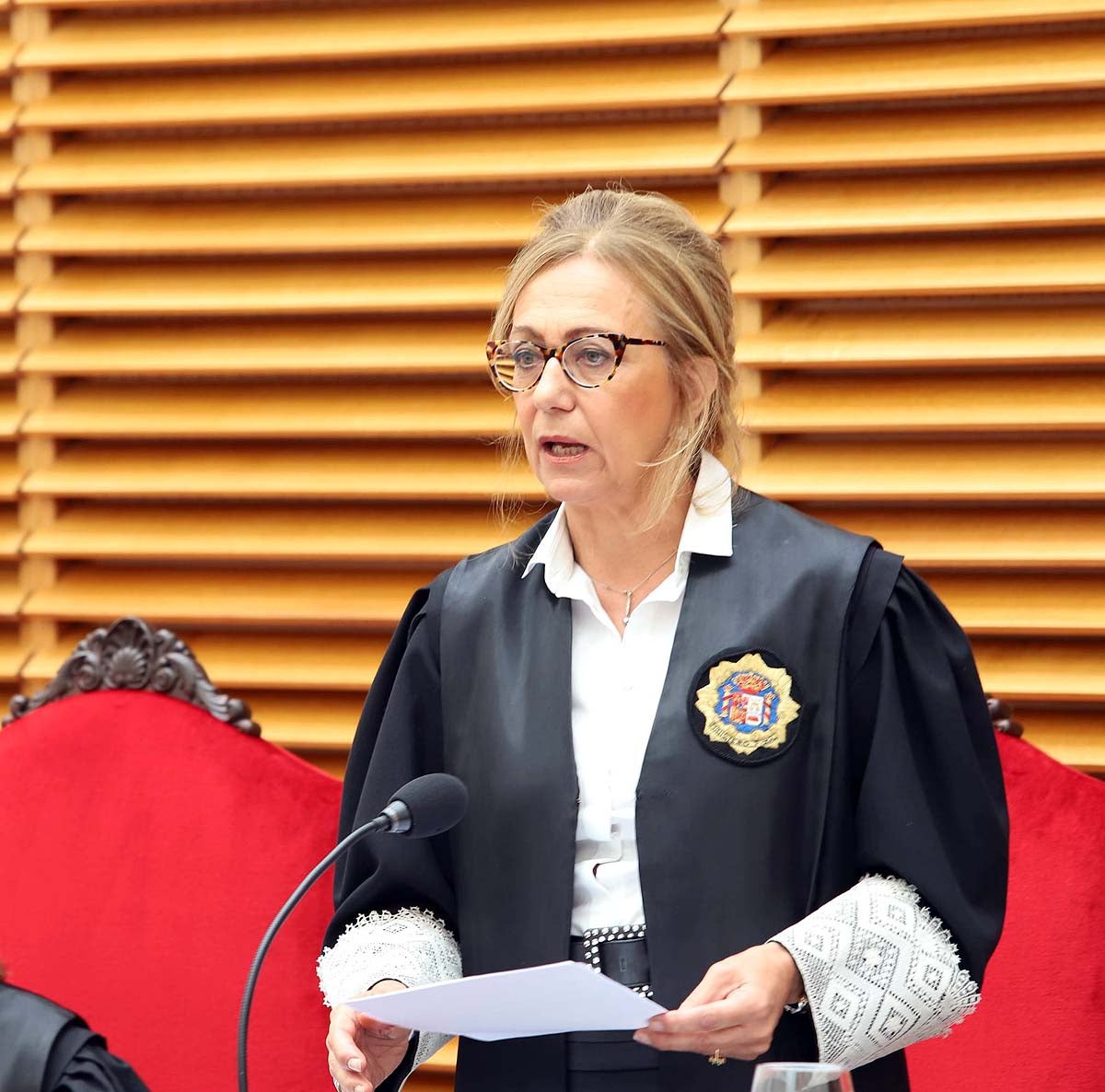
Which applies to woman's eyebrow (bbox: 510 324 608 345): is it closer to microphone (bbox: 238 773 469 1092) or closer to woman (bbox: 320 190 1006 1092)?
woman (bbox: 320 190 1006 1092)

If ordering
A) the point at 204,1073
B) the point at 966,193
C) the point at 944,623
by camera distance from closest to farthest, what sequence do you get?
the point at 944,623 → the point at 204,1073 → the point at 966,193

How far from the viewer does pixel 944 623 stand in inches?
82.0

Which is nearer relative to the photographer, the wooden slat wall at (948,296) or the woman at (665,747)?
the woman at (665,747)

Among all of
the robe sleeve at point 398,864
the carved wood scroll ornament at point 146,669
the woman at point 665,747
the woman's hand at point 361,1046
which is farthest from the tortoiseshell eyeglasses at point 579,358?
the carved wood scroll ornament at point 146,669

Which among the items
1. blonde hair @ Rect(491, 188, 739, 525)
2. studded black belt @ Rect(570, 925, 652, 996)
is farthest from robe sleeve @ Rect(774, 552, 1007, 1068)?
blonde hair @ Rect(491, 188, 739, 525)

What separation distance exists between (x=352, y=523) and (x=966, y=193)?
139 centimetres

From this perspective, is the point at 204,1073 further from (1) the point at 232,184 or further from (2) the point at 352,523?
(1) the point at 232,184

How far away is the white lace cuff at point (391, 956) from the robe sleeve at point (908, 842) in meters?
0.48

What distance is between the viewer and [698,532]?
2.16m

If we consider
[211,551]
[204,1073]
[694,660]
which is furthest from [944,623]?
[211,551]

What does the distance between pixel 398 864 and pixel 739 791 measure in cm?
45

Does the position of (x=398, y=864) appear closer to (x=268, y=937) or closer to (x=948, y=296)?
(x=268, y=937)

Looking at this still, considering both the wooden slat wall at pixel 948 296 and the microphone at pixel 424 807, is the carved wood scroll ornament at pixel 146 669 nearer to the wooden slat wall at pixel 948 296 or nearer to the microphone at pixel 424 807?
the wooden slat wall at pixel 948 296

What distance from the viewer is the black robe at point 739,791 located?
77.5 inches
